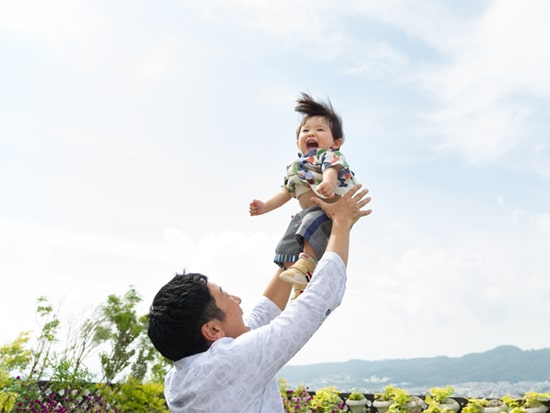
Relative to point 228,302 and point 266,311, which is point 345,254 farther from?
point 266,311

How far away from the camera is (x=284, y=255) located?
2057mm

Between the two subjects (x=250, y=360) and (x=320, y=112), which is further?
(x=320, y=112)

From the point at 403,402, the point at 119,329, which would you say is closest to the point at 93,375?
the point at 119,329

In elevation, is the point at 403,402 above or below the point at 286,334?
below

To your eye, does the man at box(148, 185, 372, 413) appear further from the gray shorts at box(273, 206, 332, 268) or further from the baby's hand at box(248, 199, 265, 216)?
the baby's hand at box(248, 199, 265, 216)

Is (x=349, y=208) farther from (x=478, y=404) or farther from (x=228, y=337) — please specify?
(x=478, y=404)

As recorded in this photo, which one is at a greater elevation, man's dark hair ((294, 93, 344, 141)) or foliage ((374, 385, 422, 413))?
man's dark hair ((294, 93, 344, 141))

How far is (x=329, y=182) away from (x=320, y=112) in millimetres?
478

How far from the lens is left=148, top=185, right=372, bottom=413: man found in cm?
147

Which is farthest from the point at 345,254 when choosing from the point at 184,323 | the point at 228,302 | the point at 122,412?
the point at 122,412

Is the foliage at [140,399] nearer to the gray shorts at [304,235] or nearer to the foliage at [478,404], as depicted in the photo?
the foliage at [478,404]

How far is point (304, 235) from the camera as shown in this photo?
194cm

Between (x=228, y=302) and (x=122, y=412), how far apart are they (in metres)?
3.97

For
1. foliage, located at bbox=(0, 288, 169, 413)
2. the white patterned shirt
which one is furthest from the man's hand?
foliage, located at bbox=(0, 288, 169, 413)
